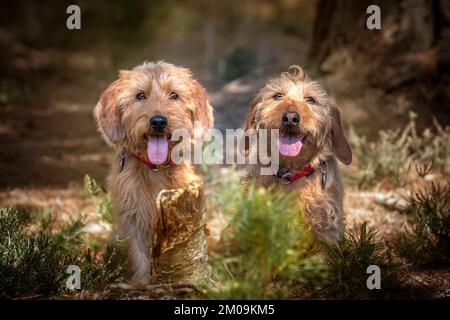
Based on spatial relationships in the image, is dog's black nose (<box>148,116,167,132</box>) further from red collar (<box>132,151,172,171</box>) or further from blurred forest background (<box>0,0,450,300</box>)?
blurred forest background (<box>0,0,450,300</box>)

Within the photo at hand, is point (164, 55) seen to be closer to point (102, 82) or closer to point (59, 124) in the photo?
point (102, 82)

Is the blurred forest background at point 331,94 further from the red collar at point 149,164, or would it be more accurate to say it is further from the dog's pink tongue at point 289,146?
the dog's pink tongue at point 289,146

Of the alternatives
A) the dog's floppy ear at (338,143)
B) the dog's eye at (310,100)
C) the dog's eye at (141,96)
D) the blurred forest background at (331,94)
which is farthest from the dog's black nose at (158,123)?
the blurred forest background at (331,94)

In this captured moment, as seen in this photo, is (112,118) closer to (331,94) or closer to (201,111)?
(201,111)

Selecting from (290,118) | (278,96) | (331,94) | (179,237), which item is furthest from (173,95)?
(331,94)

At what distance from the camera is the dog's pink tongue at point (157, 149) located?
174 inches

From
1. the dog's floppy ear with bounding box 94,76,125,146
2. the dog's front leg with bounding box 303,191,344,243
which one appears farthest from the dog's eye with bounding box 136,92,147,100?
the dog's front leg with bounding box 303,191,344,243

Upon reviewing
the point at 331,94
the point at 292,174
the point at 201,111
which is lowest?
the point at 292,174

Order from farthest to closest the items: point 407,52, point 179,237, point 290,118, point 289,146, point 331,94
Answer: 1. point 331,94
2. point 407,52
3. point 289,146
4. point 290,118
5. point 179,237

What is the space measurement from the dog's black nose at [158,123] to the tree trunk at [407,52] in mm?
4141

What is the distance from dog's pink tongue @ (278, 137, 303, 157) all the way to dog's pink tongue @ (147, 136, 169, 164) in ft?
2.66

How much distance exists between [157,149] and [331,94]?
3840mm

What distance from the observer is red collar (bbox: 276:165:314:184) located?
4.53 metres

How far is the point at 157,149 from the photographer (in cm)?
445
